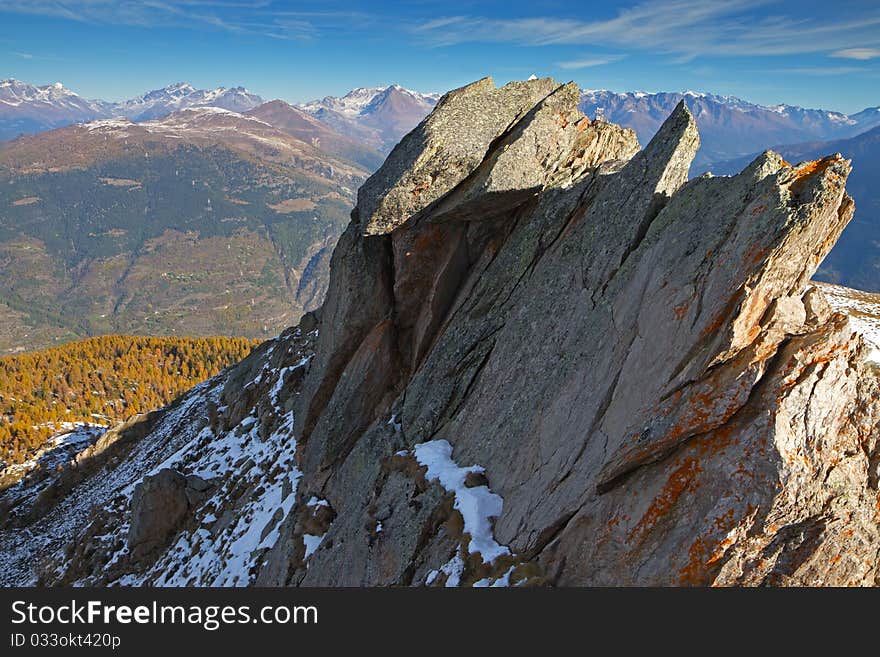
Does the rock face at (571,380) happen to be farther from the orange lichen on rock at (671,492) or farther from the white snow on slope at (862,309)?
the white snow on slope at (862,309)

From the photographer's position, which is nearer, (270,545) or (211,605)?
(211,605)

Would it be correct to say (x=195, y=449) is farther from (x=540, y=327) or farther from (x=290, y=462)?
(x=540, y=327)

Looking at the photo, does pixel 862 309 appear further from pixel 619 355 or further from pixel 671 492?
pixel 671 492

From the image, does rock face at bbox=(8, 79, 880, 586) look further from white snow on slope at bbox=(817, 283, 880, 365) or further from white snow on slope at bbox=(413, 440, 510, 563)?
white snow on slope at bbox=(817, 283, 880, 365)

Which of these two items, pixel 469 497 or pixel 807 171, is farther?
pixel 469 497

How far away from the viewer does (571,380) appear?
18453 millimetres

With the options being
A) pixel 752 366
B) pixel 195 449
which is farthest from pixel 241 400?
pixel 752 366

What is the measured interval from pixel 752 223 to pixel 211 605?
703 inches

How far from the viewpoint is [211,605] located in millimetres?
12195

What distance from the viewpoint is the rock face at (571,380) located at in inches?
480

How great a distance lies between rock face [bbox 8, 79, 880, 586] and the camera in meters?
12.2

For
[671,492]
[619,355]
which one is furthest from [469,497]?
[671,492]

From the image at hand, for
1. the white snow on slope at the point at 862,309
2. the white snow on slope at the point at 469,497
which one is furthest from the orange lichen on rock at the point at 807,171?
the white snow on slope at the point at 862,309

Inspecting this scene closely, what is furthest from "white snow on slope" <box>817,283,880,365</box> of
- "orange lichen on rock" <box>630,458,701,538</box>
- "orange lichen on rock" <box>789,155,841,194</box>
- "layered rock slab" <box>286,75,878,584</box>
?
"orange lichen on rock" <box>630,458,701,538</box>
